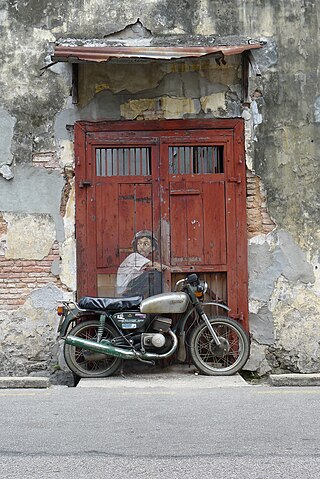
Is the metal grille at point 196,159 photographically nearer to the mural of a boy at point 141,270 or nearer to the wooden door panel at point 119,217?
the wooden door panel at point 119,217

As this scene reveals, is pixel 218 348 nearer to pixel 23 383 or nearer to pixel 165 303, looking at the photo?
pixel 165 303

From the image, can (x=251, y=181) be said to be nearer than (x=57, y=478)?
No

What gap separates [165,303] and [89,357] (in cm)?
109

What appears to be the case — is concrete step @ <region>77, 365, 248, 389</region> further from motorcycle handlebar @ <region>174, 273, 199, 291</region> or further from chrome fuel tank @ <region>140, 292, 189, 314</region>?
motorcycle handlebar @ <region>174, 273, 199, 291</region>

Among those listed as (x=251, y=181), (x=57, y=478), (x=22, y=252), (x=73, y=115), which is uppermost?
(x=73, y=115)

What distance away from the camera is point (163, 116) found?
381 inches

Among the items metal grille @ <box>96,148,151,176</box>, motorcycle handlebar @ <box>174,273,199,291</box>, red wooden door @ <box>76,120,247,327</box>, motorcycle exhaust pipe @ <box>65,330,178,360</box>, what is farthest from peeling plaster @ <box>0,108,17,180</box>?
motorcycle handlebar @ <box>174,273,199,291</box>

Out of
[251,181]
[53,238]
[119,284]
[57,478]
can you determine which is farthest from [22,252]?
[57,478]

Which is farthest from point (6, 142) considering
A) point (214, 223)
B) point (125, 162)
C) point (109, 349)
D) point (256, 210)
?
point (256, 210)

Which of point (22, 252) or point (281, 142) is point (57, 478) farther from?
point (281, 142)

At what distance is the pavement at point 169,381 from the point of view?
872cm

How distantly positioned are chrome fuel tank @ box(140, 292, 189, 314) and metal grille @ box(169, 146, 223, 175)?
1.58 metres

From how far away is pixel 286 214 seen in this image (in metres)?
9.66

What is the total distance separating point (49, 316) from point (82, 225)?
118cm
